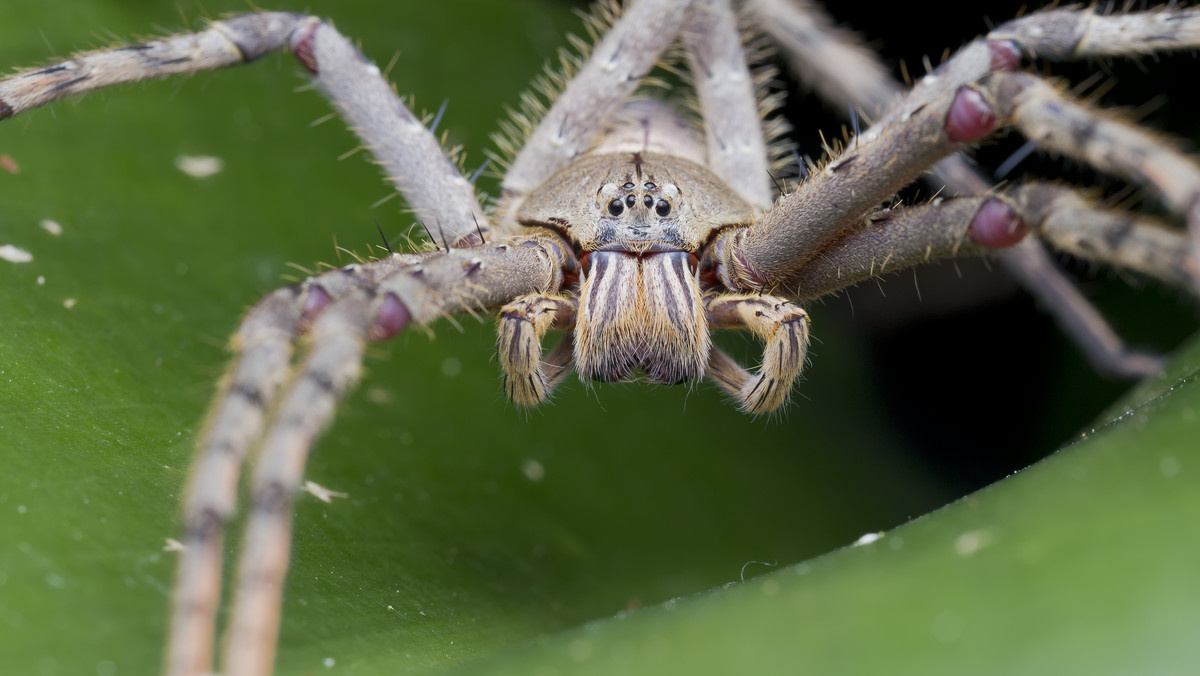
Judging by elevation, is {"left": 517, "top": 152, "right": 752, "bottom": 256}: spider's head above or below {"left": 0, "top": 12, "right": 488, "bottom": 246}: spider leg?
below

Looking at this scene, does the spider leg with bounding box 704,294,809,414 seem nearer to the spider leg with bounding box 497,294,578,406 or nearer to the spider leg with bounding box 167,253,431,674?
the spider leg with bounding box 497,294,578,406

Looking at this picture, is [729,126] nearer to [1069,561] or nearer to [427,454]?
[427,454]

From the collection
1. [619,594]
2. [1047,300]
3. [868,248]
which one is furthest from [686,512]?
[1047,300]

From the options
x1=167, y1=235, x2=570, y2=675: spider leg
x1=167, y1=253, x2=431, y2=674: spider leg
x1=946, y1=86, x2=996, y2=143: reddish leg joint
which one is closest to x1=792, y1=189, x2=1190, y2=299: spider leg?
x1=946, y1=86, x2=996, y2=143: reddish leg joint

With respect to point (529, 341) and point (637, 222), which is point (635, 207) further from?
point (529, 341)

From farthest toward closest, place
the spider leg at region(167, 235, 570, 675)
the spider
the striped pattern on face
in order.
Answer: the striped pattern on face, the spider, the spider leg at region(167, 235, 570, 675)
